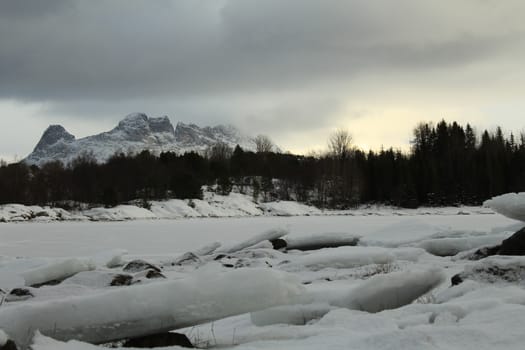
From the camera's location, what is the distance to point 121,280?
7.24m

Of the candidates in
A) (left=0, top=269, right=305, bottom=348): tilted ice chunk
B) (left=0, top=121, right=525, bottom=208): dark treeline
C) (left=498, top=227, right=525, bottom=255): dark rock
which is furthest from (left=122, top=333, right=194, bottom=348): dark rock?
(left=0, top=121, right=525, bottom=208): dark treeline

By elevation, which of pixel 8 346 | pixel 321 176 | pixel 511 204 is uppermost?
pixel 321 176

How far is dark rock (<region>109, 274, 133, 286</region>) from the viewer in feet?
23.5

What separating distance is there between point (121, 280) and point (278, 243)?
233 inches

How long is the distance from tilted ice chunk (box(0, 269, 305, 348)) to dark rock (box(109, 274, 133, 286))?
12.2 ft

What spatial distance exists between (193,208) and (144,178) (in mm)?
10012

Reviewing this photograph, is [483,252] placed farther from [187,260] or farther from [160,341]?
[160,341]

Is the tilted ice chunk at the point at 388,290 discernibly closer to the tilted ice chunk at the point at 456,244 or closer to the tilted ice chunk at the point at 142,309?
the tilted ice chunk at the point at 142,309

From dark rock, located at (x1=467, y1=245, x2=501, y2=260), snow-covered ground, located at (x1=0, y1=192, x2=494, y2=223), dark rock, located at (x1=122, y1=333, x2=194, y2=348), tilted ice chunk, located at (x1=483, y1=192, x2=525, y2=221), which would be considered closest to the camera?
dark rock, located at (x1=122, y1=333, x2=194, y2=348)

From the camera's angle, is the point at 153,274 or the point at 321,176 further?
the point at 321,176

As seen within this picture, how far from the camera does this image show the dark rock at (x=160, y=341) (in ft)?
11.2

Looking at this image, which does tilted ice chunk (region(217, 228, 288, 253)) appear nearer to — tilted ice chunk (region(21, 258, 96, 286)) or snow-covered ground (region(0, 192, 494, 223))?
tilted ice chunk (region(21, 258, 96, 286))

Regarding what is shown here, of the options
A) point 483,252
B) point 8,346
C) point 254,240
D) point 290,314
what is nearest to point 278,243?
point 254,240

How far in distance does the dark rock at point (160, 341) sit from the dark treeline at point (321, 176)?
2115 inches
